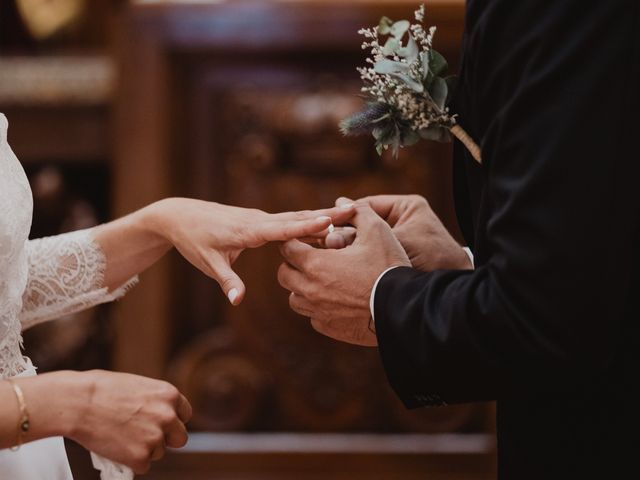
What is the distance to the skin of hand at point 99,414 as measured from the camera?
1.42m

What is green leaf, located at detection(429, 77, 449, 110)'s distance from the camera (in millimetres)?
1640

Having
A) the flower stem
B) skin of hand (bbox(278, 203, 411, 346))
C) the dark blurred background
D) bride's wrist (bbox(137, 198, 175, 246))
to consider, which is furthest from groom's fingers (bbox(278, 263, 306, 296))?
the dark blurred background

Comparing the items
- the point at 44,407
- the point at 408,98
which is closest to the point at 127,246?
the point at 44,407

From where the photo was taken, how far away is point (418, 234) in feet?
6.02

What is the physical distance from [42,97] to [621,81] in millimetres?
3506

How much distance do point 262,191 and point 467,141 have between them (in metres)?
2.30

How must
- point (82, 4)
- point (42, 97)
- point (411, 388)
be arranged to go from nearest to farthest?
point (411, 388), point (42, 97), point (82, 4)

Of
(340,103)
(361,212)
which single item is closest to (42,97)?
(340,103)

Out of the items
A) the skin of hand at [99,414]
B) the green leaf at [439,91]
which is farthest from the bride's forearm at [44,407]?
the green leaf at [439,91]

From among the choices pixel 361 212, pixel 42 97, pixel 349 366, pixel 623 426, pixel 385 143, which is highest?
pixel 385 143

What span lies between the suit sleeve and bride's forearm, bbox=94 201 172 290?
2.54 feet

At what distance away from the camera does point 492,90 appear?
1398mm

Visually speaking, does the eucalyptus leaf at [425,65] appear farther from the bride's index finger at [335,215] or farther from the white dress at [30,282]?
the white dress at [30,282]

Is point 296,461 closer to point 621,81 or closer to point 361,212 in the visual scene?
point 361,212
